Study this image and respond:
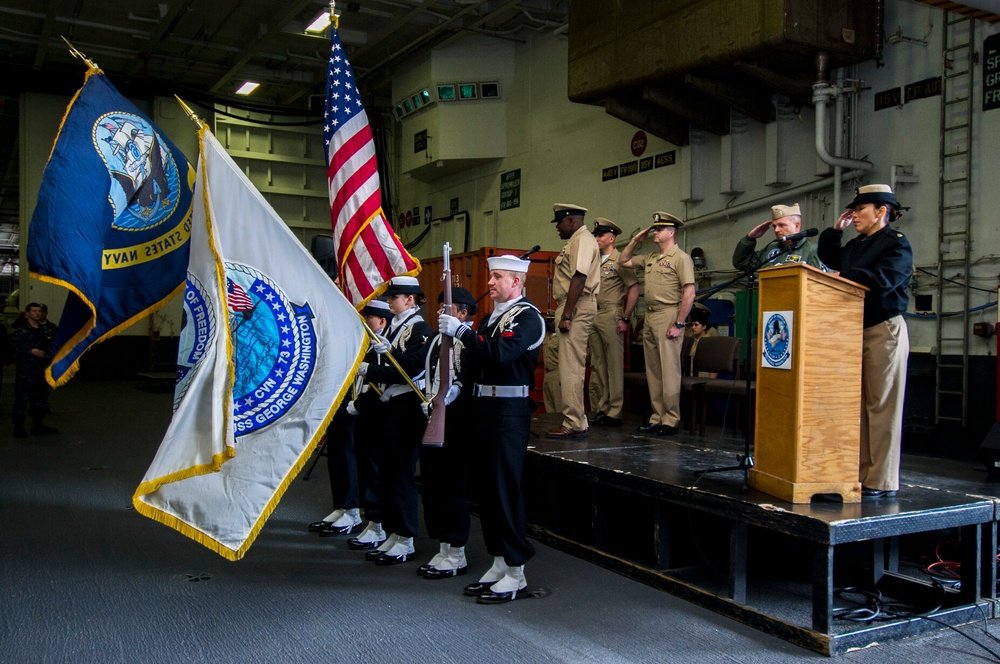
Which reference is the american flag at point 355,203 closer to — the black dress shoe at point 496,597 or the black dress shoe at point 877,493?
the black dress shoe at point 496,597

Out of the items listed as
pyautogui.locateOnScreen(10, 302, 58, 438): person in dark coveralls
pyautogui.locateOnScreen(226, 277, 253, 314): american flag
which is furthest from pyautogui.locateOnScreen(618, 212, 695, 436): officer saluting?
pyautogui.locateOnScreen(10, 302, 58, 438): person in dark coveralls

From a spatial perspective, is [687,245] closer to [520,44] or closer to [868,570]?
[520,44]

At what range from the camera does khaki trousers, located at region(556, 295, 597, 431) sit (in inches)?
238

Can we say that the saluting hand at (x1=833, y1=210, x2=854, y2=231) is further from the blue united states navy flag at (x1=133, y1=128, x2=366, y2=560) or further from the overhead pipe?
the overhead pipe

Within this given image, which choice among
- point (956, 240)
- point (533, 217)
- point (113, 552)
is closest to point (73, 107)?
point (113, 552)

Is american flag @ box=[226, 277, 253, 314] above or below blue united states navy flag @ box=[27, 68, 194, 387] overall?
below

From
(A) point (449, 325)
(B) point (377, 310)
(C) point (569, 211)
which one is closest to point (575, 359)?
(C) point (569, 211)

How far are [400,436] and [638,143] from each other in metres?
7.18

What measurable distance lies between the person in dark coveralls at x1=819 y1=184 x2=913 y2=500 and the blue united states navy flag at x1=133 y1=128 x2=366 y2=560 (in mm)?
2457

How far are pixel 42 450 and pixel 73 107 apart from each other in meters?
5.38

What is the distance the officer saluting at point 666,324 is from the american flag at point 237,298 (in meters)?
3.49

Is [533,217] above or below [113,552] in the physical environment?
above

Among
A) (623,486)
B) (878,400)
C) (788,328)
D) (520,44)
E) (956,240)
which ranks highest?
(520,44)

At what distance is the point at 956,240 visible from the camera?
7.32m
